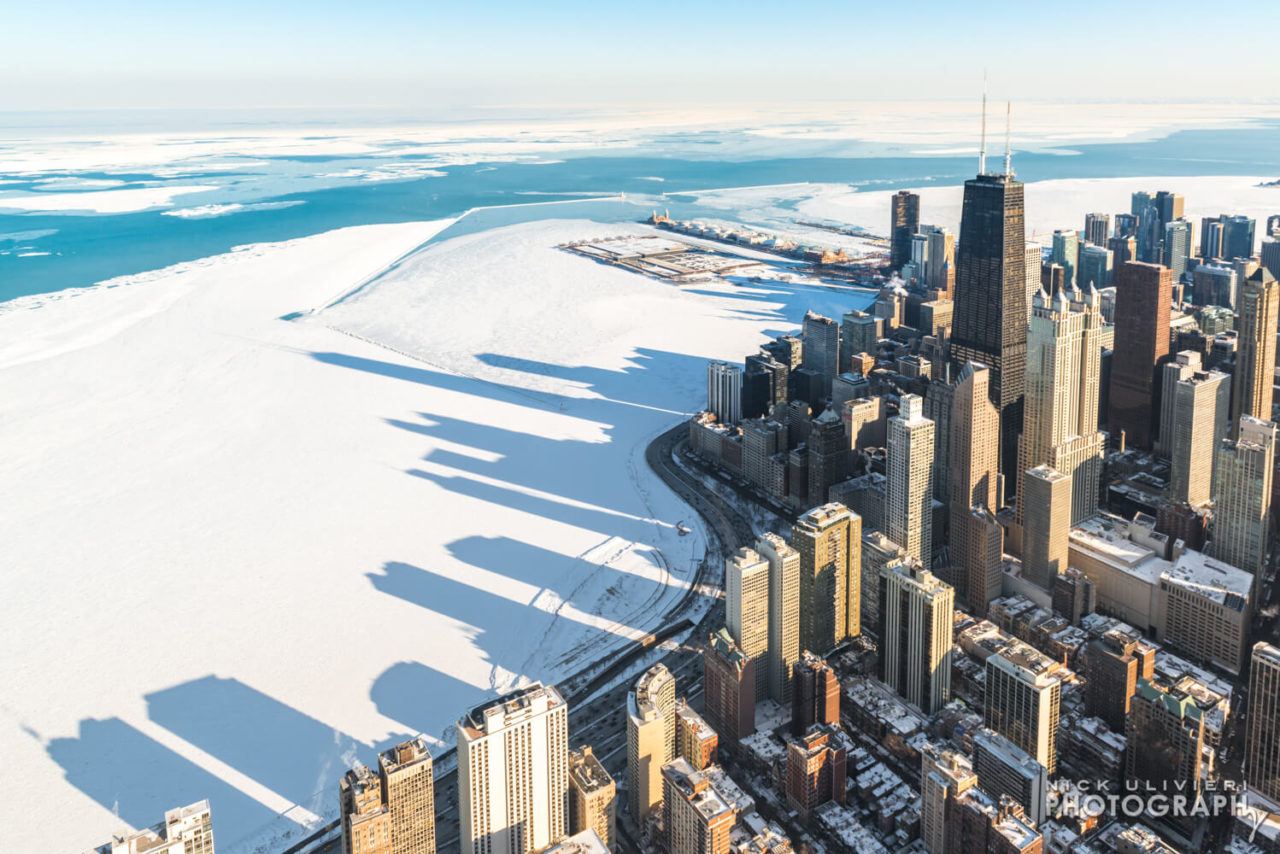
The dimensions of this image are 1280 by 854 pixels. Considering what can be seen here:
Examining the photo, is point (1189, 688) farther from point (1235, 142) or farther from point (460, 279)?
point (1235, 142)

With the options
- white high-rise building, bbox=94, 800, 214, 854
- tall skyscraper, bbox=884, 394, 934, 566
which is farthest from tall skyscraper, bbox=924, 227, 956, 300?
white high-rise building, bbox=94, 800, 214, 854

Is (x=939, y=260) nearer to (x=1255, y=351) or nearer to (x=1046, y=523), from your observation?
(x=1255, y=351)

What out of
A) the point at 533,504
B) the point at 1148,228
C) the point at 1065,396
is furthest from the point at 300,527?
the point at 1148,228

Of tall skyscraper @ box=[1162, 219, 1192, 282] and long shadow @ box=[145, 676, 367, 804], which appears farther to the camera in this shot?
tall skyscraper @ box=[1162, 219, 1192, 282]

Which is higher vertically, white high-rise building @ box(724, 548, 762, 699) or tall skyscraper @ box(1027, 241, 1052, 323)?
tall skyscraper @ box(1027, 241, 1052, 323)

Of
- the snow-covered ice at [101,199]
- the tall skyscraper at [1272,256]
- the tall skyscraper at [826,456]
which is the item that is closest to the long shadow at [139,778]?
the tall skyscraper at [826,456]

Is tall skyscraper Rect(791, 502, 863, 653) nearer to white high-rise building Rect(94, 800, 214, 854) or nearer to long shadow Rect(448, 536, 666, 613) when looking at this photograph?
long shadow Rect(448, 536, 666, 613)

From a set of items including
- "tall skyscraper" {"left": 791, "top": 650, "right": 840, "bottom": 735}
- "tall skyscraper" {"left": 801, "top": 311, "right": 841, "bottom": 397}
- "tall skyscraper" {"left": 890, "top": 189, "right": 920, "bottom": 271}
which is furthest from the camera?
"tall skyscraper" {"left": 890, "top": 189, "right": 920, "bottom": 271}

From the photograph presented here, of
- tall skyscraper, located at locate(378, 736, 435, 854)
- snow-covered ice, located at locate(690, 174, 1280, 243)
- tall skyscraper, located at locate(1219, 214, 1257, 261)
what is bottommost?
tall skyscraper, located at locate(378, 736, 435, 854)

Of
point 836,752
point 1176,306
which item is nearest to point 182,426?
point 836,752
